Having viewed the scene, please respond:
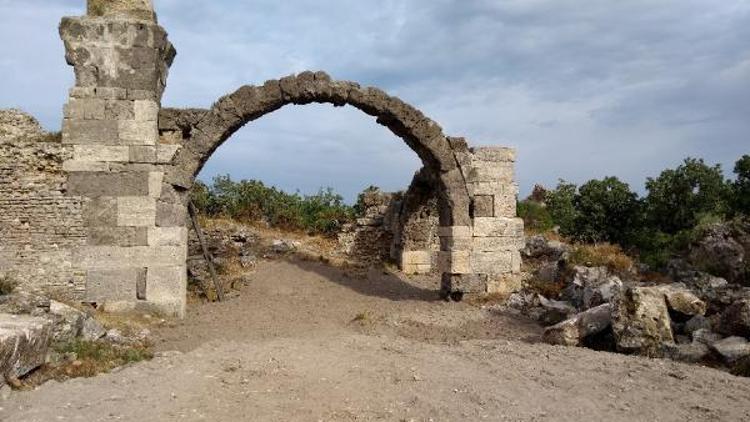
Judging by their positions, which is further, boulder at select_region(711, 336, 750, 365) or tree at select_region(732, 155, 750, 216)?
tree at select_region(732, 155, 750, 216)

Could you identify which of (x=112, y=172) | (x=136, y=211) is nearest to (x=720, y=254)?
(x=136, y=211)

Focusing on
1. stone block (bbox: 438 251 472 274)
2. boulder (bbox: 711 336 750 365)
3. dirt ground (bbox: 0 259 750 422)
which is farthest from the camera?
stone block (bbox: 438 251 472 274)

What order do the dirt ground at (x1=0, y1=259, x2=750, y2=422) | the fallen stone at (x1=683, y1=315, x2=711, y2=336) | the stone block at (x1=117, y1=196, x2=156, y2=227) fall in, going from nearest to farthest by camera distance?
the dirt ground at (x1=0, y1=259, x2=750, y2=422) → the fallen stone at (x1=683, y1=315, x2=711, y2=336) → the stone block at (x1=117, y1=196, x2=156, y2=227)

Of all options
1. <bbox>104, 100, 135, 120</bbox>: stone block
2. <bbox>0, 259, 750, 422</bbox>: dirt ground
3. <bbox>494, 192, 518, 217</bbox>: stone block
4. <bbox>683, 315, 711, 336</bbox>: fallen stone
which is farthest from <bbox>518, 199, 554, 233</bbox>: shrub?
<bbox>104, 100, 135, 120</bbox>: stone block

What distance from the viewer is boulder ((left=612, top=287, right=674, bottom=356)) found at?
6632 millimetres

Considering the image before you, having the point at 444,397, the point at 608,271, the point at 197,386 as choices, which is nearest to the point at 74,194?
the point at 197,386

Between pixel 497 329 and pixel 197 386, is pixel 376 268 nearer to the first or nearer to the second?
pixel 497 329

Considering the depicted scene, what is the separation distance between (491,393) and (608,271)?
7.31 m

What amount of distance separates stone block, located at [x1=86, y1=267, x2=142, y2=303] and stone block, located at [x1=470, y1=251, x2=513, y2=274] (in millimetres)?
A: 5504

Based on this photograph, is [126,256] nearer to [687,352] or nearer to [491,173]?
[491,173]

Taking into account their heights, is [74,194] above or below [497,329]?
above

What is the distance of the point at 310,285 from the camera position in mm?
12445

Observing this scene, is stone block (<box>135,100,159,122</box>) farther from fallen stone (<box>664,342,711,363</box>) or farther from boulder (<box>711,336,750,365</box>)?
boulder (<box>711,336,750,365</box>)

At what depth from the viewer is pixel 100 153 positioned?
864 cm
